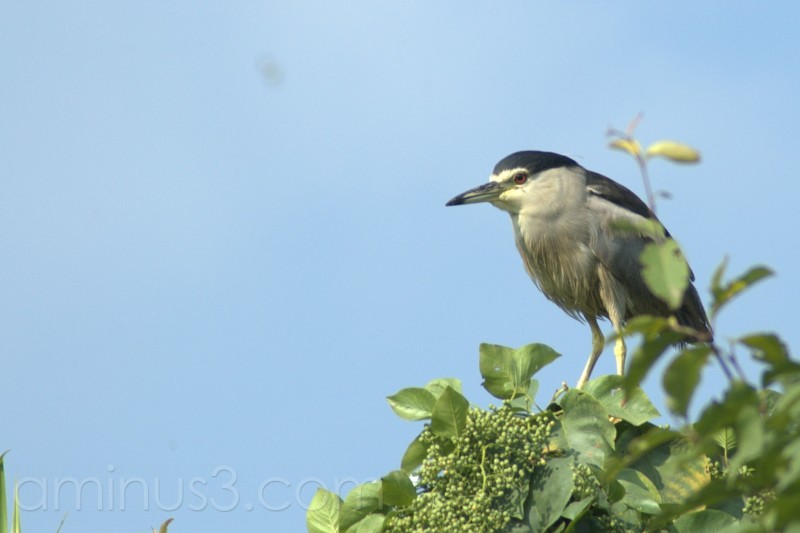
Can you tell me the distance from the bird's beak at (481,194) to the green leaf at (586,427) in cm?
296

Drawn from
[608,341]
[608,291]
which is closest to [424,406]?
[608,341]

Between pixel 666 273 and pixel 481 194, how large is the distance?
16.7 ft

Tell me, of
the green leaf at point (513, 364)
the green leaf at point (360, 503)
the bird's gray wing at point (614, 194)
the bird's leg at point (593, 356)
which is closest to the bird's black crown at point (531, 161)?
the bird's gray wing at point (614, 194)

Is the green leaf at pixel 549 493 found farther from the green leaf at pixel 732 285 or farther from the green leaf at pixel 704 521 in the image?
the green leaf at pixel 732 285

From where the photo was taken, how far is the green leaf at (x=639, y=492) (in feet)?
10.2

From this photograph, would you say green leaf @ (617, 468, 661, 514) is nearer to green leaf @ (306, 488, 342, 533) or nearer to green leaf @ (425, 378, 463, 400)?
green leaf @ (425, 378, 463, 400)

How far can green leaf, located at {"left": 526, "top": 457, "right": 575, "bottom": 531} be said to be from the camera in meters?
3.09

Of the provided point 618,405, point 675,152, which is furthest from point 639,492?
point 675,152

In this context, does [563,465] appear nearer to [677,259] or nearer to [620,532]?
[620,532]

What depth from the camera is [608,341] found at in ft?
4.11

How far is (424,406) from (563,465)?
0.48 m

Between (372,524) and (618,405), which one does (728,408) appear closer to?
(372,524)

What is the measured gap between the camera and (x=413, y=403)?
11.1 ft

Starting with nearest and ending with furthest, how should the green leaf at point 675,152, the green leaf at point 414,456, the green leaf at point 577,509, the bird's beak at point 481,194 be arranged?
1. the green leaf at point 675,152
2. the green leaf at point 577,509
3. the green leaf at point 414,456
4. the bird's beak at point 481,194
